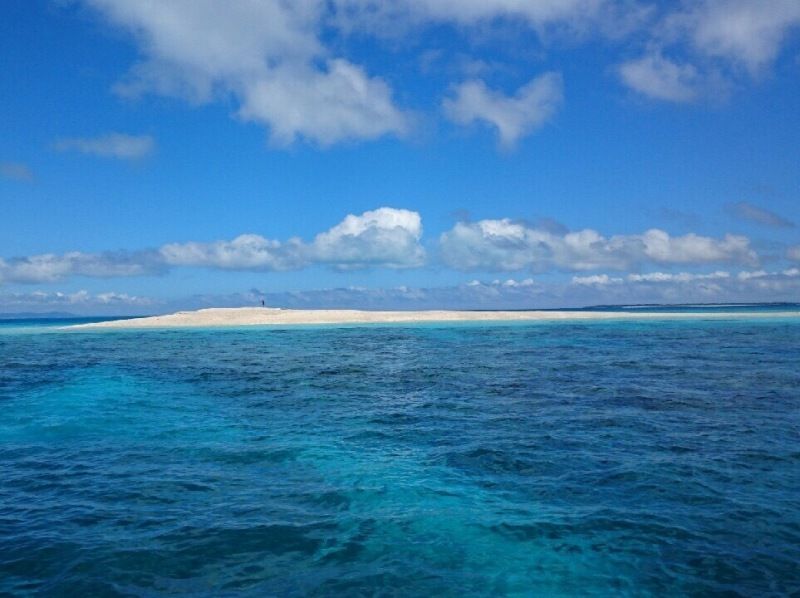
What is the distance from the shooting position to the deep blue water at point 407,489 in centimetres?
876

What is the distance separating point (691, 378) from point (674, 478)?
57.4ft

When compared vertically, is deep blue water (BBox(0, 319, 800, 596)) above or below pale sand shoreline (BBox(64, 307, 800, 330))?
below

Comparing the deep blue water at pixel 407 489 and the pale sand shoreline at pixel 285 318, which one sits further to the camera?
the pale sand shoreline at pixel 285 318

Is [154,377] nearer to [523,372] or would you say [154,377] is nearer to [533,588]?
[523,372]

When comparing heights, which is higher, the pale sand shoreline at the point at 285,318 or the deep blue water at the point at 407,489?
the pale sand shoreline at the point at 285,318

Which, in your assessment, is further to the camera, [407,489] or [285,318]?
[285,318]

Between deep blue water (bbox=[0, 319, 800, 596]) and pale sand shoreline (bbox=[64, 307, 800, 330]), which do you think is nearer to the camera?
deep blue water (bbox=[0, 319, 800, 596])

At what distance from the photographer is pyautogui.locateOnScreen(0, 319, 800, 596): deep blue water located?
28.7 feet

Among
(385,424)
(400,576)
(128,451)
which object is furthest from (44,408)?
(400,576)

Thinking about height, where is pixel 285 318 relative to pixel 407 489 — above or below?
above

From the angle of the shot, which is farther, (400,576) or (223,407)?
(223,407)

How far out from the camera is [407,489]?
12539 mm

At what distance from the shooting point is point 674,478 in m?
12.8

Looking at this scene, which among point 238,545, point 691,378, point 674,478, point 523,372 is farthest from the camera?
point 523,372
